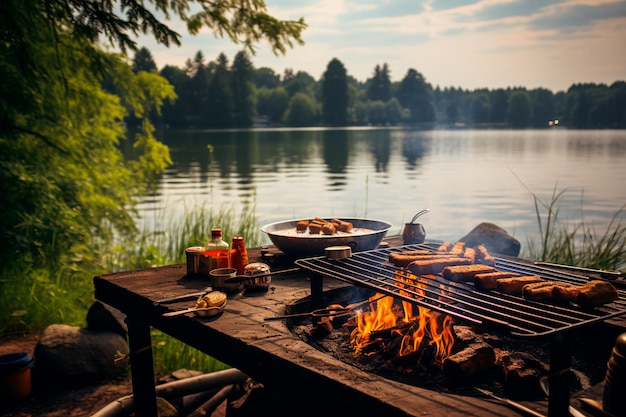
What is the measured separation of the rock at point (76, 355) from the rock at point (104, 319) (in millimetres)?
87

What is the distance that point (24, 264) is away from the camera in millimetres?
7648

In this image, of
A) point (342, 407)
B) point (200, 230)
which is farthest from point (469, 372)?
point (200, 230)

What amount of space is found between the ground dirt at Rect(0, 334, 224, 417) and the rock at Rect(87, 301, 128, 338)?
0.53 metres

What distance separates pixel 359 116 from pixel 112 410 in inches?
4952

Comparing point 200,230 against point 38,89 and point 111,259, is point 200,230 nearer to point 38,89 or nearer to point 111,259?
point 111,259

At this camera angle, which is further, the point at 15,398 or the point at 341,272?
the point at 15,398

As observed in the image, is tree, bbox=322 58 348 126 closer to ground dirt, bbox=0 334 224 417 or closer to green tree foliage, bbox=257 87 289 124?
green tree foliage, bbox=257 87 289 124

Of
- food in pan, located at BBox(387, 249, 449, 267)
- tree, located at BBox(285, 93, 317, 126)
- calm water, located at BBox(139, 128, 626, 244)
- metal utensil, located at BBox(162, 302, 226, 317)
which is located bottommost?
calm water, located at BBox(139, 128, 626, 244)

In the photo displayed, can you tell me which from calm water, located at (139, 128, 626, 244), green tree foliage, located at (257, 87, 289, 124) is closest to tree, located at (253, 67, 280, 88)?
green tree foliage, located at (257, 87, 289, 124)

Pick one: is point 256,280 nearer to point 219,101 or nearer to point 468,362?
point 468,362

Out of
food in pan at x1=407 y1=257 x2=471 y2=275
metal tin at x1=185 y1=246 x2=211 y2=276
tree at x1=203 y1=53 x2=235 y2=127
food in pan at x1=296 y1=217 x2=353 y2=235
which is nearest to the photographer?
food in pan at x1=407 y1=257 x2=471 y2=275

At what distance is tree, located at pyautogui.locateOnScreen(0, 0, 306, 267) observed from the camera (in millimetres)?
6594

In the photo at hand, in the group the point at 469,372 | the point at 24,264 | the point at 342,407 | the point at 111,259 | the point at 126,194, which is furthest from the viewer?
the point at 126,194

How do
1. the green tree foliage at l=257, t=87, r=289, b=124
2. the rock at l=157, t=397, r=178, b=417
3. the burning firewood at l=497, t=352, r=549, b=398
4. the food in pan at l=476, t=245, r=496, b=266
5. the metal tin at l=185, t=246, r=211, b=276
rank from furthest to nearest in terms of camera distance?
the green tree foliage at l=257, t=87, r=289, b=124 < the rock at l=157, t=397, r=178, b=417 < the metal tin at l=185, t=246, r=211, b=276 < the food in pan at l=476, t=245, r=496, b=266 < the burning firewood at l=497, t=352, r=549, b=398
